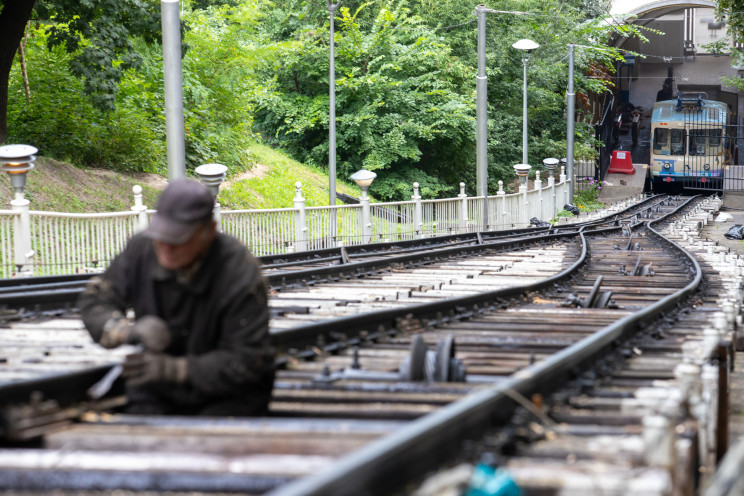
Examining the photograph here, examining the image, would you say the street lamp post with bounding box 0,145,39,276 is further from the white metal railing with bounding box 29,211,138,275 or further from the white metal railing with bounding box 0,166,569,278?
the white metal railing with bounding box 29,211,138,275

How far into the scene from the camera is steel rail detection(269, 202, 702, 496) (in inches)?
107

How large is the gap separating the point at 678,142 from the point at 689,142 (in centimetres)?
82

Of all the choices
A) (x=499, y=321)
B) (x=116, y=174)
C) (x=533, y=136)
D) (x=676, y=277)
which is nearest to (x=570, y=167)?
(x=533, y=136)

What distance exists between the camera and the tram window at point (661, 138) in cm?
4888

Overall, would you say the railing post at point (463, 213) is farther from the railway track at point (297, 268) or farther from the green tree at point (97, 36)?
the green tree at point (97, 36)

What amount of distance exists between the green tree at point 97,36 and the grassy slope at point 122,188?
5.12 ft

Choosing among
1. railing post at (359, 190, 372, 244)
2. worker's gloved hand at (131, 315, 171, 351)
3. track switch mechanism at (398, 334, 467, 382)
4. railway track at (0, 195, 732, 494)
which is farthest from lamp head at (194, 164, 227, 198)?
worker's gloved hand at (131, 315, 171, 351)

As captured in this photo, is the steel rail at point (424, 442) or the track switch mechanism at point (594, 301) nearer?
the steel rail at point (424, 442)

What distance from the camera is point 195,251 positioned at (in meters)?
3.87

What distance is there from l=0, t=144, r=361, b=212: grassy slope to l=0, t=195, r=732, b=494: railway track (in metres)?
12.7

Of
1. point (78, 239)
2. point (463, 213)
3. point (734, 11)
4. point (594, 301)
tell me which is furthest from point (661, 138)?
point (594, 301)

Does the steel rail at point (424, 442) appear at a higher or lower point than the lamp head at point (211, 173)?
lower

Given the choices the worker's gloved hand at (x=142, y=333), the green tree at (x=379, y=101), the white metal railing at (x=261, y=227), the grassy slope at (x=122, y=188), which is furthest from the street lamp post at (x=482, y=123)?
the worker's gloved hand at (x=142, y=333)

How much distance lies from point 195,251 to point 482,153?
2402cm
